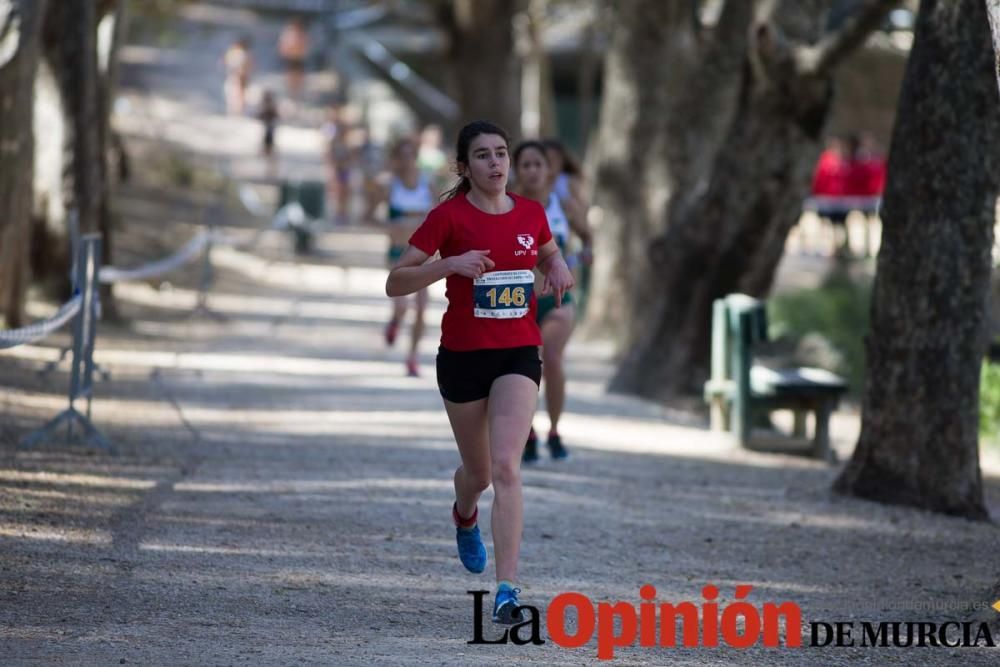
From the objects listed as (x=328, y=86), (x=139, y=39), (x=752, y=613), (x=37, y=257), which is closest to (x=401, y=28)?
(x=328, y=86)

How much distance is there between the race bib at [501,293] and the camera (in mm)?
6730

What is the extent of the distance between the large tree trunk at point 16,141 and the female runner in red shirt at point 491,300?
7.65 m

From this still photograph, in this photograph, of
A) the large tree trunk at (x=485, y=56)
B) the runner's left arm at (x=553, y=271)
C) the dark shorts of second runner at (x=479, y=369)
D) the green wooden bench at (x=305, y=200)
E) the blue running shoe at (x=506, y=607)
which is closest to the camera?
the blue running shoe at (x=506, y=607)

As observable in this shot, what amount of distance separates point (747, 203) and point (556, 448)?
394 centimetres

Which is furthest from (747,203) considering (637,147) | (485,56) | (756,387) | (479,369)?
(485,56)

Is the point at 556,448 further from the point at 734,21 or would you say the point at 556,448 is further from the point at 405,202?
the point at 734,21

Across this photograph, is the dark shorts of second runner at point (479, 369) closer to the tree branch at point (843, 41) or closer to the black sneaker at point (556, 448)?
the black sneaker at point (556, 448)

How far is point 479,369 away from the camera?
6852 mm

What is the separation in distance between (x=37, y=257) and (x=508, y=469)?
10992mm

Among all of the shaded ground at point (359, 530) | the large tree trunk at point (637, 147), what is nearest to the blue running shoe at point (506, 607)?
the shaded ground at point (359, 530)

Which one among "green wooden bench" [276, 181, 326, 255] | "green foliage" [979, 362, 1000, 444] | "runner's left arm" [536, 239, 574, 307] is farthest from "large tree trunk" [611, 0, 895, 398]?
"green wooden bench" [276, 181, 326, 255]

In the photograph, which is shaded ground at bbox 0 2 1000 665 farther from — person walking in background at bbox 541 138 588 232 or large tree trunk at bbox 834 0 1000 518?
person walking in background at bbox 541 138 588 232

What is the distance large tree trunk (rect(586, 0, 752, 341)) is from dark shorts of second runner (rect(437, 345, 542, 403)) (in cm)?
1173

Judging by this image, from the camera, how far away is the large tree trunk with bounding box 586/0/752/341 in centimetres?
1895
